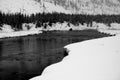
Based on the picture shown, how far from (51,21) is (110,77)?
106m

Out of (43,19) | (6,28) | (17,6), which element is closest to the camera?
(6,28)

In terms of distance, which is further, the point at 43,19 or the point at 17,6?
the point at 17,6

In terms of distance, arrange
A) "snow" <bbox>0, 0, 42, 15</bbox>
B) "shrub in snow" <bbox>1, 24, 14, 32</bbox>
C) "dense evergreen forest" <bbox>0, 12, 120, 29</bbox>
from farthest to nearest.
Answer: "snow" <bbox>0, 0, 42, 15</bbox>, "dense evergreen forest" <bbox>0, 12, 120, 29</bbox>, "shrub in snow" <bbox>1, 24, 14, 32</bbox>

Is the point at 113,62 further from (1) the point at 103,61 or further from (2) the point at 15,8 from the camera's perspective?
(2) the point at 15,8

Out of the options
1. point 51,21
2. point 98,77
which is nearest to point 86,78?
point 98,77

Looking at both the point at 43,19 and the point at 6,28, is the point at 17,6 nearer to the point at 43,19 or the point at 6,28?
the point at 43,19

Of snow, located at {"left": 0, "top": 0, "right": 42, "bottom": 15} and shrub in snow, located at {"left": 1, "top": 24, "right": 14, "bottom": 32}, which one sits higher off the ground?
snow, located at {"left": 0, "top": 0, "right": 42, "bottom": 15}

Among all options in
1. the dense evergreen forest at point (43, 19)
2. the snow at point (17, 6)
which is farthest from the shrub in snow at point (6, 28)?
the snow at point (17, 6)

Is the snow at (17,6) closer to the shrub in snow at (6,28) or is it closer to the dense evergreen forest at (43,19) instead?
the dense evergreen forest at (43,19)

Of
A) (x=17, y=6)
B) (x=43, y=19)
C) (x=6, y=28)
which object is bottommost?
(x=6, y=28)

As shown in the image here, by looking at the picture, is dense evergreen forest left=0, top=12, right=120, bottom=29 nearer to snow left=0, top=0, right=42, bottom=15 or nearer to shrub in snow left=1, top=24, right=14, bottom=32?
shrub in snow left=1, top=24, right=14, bottom=32

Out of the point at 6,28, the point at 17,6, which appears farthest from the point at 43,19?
the point at 17,6

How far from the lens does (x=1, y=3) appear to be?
5748 inches

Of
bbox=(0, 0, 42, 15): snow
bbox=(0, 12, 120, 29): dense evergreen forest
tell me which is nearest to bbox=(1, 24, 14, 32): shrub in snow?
bbox=(0, 12, 120, 29): dense evergreen forest
